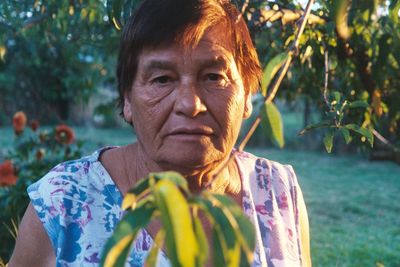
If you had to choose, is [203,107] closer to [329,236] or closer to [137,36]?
[137,36]

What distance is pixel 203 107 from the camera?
4.76ft

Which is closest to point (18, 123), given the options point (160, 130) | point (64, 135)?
point (64, 135)

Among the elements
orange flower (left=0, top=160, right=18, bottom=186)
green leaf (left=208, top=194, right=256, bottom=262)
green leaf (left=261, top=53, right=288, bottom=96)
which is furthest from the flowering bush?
green leaf (left=208, top=194, right=256, bottom=262)

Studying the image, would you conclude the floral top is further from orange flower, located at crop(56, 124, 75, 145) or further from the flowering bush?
orange flower, located at crop(56, 124, 75, 145)

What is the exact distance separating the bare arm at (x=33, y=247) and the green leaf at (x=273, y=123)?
1029 millimetres

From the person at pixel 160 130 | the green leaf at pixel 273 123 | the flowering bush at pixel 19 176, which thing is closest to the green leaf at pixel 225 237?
the green leaf at pixel 273 123

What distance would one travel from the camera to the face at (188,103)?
4.75 feet

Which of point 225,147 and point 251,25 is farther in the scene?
point 251,25

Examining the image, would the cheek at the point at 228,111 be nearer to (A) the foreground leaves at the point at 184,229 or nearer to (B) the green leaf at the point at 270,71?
(B) the green leaf at the point at 270,71

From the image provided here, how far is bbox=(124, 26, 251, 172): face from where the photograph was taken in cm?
145

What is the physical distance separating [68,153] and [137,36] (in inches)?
96.7

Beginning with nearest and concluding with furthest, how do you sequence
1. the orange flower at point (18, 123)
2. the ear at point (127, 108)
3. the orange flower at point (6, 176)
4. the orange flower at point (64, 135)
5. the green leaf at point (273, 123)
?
the green leaf at point (273, 123) → the ear at point (127, 108) → the orange flower at point (6, 176) → the orange flower at point (64, 135) → the orange flower at point (18, 123)

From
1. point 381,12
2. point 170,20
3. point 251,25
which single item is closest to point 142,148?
point 170,20

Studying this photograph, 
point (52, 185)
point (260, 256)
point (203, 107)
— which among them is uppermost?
point (203, 107)
